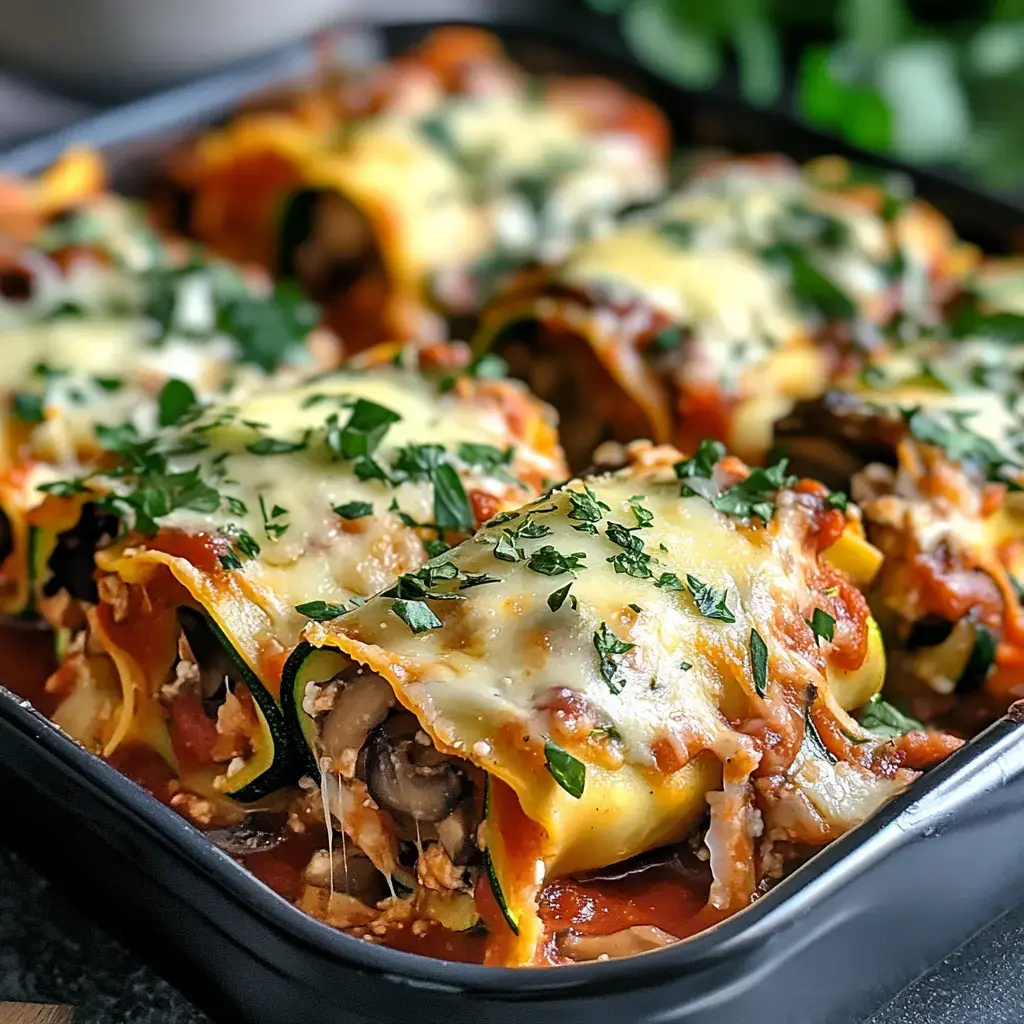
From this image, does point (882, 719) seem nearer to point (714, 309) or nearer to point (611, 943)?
point (611, 943)

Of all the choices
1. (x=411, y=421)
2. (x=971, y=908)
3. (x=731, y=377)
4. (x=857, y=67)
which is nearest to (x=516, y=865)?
(x=971, y=908)

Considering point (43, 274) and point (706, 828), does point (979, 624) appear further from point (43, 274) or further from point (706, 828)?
point (43, 274)

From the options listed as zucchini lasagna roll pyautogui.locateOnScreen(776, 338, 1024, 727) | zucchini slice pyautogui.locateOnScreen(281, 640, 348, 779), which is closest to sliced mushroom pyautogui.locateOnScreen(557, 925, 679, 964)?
zucchini slice pyautogui.locateOnScreen(281, 640, 348, 779)

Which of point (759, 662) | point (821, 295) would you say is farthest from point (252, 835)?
point (821, 295)

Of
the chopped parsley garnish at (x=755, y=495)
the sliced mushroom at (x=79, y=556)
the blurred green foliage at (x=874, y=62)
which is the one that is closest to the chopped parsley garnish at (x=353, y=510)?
the sliced mushroom at (x=79, y=556)

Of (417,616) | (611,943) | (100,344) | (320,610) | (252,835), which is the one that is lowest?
(252,835)

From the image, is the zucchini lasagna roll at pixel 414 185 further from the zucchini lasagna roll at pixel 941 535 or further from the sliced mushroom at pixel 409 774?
the sliced mushroom at pixel 409 774
